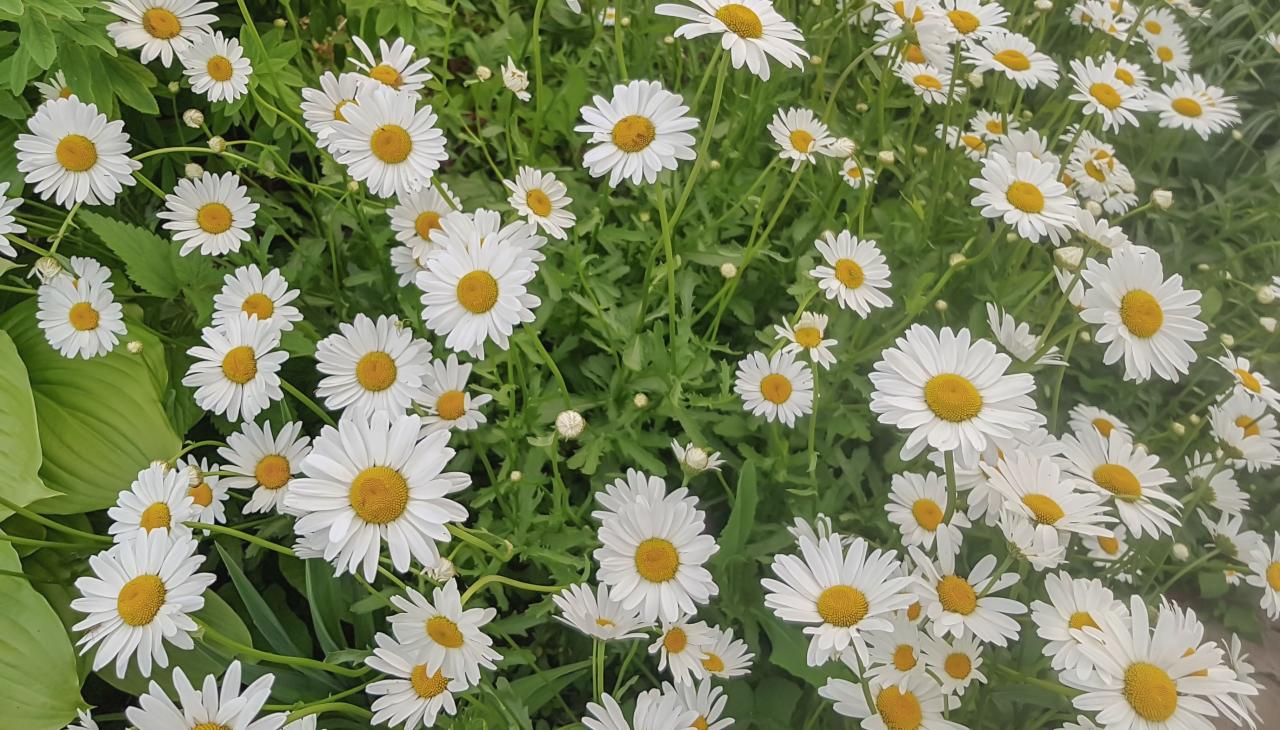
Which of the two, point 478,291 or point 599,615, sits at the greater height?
point 478,291

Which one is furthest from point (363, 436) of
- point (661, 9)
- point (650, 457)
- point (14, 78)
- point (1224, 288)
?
point (1224, 288)

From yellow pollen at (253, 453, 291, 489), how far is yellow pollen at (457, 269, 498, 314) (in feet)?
1.65

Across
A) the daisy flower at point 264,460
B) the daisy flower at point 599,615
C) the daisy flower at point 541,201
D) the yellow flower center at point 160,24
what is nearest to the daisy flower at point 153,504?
the daisy flower at point 264,460

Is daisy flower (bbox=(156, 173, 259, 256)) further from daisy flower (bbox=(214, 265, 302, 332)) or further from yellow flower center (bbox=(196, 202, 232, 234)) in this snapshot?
daisy flower (bbox=(214, 265, 302, 332))

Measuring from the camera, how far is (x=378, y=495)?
1.10 metres

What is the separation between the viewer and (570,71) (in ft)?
7.00

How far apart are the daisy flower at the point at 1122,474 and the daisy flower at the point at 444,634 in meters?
1.08

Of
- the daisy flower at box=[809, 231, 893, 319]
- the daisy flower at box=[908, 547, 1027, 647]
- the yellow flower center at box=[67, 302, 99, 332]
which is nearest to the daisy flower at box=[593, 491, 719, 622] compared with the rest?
the daisy flower at box=[908, 547, 1027, 647]

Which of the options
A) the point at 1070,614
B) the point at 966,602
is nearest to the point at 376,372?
the point at 966,602

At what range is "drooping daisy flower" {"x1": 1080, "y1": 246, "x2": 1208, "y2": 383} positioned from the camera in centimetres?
141

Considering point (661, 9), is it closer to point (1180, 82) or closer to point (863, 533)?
point (863, 533)

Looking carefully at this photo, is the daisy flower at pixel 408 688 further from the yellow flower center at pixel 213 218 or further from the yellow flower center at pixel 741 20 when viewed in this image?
the yellow flower center at pixel 741 20

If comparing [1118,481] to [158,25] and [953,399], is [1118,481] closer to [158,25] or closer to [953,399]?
[953,399]

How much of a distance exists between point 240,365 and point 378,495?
55cm
